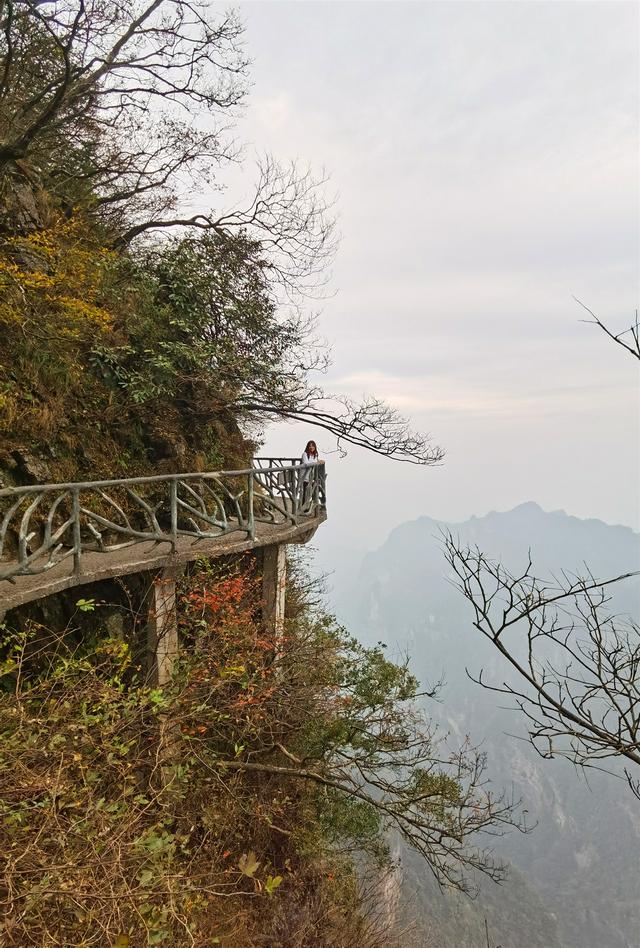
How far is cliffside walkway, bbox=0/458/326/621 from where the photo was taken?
4.51m

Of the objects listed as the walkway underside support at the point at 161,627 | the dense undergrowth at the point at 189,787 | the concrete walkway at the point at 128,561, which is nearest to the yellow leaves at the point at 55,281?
the concrete walkway at the point at 128,561

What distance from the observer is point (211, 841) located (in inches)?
253

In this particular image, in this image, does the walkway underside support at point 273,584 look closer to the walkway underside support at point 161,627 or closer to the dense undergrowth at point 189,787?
the dense undergrowth at point 189,787

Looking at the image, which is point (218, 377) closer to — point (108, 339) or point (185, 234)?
point (108, 339)

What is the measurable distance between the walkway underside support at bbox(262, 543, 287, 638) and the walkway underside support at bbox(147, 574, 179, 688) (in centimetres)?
274

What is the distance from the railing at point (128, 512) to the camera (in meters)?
4.45

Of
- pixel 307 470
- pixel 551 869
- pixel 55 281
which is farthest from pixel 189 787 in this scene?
pixel 551 869

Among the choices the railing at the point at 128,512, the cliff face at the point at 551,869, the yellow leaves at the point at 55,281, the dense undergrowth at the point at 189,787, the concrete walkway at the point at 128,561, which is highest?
the yellow leaves at the point at 55,281

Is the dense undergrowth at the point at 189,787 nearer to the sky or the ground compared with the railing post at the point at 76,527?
nearer to the ground

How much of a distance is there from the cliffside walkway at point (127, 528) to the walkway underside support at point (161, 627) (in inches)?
Answer: 10.8

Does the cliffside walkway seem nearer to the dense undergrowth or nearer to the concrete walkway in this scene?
the concrete walkway

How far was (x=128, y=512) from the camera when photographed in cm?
809

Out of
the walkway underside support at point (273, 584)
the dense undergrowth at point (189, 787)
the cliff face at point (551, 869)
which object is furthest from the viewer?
the cliff face at point (551, 869)

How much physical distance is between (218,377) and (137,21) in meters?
7.40
